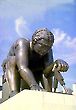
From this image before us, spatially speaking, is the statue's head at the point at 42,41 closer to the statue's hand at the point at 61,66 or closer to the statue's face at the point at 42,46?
the statue's face at the point at 42,46

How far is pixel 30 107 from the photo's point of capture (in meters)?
3.76

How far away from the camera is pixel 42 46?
4.35 m

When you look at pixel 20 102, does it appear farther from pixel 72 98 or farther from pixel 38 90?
pixel 72 98

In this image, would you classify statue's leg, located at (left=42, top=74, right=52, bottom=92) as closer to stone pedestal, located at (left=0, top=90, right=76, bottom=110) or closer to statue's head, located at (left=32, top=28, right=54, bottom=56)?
statue's head, located at (left=32, top=28, right=54, bottom=56)

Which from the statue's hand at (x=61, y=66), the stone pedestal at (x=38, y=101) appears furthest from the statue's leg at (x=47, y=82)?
the stone pedestal at (x=38, y=101)

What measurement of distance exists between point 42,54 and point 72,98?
0.76 m

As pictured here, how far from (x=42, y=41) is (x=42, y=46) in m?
0.06

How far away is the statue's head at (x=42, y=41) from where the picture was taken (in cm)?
433

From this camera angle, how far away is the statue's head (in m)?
4.33

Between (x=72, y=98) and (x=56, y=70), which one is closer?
(x=72, y=98)

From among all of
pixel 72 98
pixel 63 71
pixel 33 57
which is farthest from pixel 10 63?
pixel 72 98

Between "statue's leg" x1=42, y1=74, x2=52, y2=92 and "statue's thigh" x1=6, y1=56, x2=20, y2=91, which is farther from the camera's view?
"statue's leg" x1=42, y1=74, x2=52, y2=92

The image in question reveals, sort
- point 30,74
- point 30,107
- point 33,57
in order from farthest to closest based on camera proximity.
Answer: point 33,57
point 30,74
point 30,107

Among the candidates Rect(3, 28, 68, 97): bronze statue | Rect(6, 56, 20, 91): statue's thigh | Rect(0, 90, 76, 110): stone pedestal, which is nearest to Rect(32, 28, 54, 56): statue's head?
Rect(3, 28, 68, 97): bronze statue
